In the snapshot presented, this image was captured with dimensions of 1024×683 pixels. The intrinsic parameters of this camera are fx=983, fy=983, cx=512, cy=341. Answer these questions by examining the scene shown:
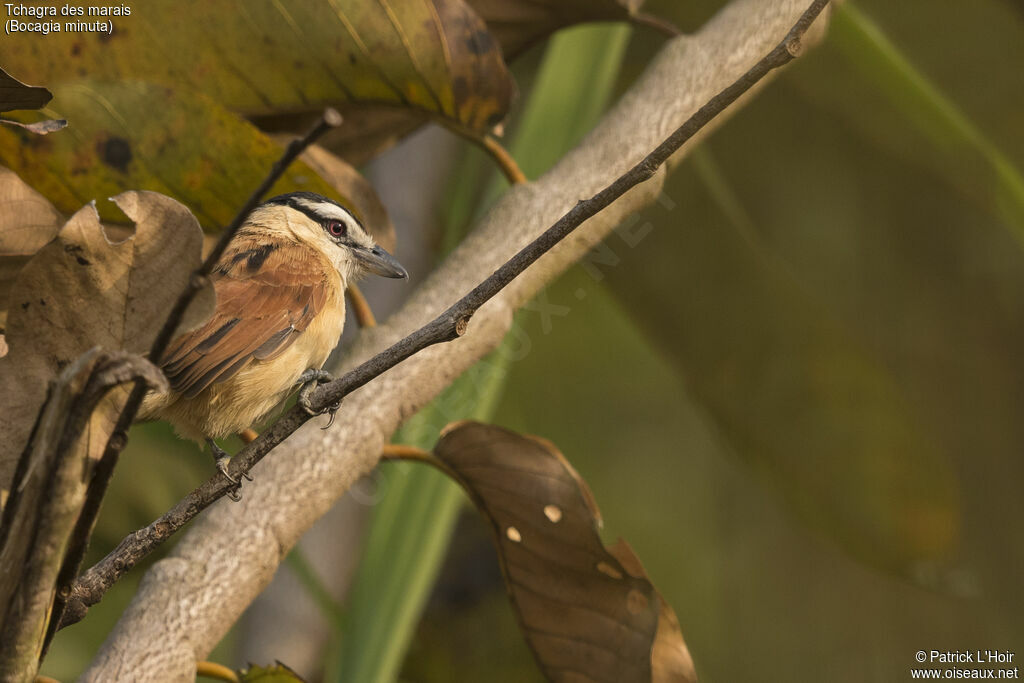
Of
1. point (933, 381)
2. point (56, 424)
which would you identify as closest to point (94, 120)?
point (56, 424)

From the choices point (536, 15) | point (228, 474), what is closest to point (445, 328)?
point (228, 474)

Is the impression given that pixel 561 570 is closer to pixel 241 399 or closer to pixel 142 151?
pixel 241 399

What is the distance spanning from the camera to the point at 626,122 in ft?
2.86

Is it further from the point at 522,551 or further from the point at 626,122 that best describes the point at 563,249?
the point at 522,551

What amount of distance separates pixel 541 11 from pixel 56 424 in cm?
75

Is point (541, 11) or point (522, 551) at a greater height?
point (541, 11)

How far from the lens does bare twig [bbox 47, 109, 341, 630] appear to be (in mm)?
342

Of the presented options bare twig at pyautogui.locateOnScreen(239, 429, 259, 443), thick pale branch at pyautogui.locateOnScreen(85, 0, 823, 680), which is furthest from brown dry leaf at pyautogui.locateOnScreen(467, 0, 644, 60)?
bare twig at pyautogui.locateOnScreen(239, 429, 259, 443)

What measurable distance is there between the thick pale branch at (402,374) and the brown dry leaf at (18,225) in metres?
0.20

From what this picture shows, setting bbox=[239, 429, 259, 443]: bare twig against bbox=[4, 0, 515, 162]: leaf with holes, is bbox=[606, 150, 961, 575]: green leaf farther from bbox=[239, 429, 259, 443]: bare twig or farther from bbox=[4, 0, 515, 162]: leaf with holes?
bbox=[239, 429, 259, 443]: bare twig

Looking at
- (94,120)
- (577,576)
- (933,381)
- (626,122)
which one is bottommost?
(933,381)

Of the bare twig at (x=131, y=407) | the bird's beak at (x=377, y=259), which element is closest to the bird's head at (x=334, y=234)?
the bird's beak at (x=377, y=259)

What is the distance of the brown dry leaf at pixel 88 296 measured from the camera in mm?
476

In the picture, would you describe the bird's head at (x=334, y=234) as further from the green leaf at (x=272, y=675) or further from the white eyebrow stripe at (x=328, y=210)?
the green leaf at (x=272, y=675)
